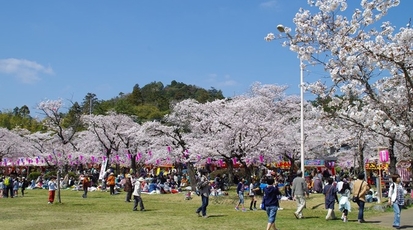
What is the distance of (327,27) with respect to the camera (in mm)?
10023

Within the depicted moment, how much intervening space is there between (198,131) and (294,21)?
24.9 meters

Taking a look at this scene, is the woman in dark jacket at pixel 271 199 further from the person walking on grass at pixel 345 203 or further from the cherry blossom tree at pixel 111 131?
the cherry blossom tree at pixel 111 131

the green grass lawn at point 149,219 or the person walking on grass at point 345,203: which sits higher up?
the person walking on grass at point 345,203

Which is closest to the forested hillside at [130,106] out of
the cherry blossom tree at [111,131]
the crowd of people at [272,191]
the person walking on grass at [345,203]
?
the cherry blossom tree at [111,131]

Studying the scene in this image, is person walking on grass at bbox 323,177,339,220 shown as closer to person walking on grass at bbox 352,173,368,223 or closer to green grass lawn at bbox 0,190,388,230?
green grass lawn at bbox 0,190,388,230

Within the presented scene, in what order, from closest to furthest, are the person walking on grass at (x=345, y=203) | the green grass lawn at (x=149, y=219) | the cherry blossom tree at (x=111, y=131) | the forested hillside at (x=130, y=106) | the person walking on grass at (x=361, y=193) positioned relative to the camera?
the green grass lawn at (x=149, y=219) < the person walking on grass at (x=361, y=193) < the person walking on grass at (x=345, y=203) < the cherry blossom tree at (x=111, y=131) < the forested hillside at (x=130, y=106)

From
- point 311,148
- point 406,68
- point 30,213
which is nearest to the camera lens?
point 406,68

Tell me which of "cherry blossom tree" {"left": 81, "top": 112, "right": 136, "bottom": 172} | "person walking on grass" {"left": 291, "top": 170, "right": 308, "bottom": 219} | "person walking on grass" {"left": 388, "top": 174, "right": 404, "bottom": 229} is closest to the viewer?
"person walking on grass" {"left": 388, "top": 174, "right": 404, "bottom": 229}

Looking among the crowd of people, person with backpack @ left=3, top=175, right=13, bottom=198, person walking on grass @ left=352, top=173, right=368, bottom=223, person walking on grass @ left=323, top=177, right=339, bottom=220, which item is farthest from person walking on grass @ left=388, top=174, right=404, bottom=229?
person with backpack @ left=3, top=175, right=13, bottom=198

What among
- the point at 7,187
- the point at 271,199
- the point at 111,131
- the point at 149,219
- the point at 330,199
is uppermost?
the point at 111,131

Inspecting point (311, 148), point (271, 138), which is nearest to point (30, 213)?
point (271, 138)

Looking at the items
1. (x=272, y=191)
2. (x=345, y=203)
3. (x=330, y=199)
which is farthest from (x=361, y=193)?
(x=272, y=191)

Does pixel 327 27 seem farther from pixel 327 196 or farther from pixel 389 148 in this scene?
pixel 389 148

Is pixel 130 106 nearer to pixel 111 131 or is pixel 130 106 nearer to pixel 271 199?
pixel 111 131
